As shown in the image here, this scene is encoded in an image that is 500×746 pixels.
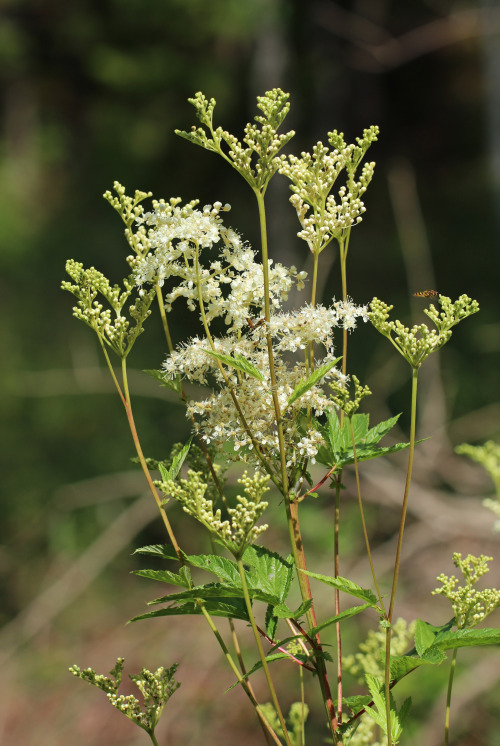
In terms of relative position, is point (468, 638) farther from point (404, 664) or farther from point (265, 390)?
point (265, 390)

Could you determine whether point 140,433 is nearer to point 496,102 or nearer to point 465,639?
point 496,102

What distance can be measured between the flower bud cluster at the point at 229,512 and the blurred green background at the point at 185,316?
1.93 metres

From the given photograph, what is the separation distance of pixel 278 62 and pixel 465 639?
5688 millimetres

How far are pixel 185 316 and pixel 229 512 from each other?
17.0 ft

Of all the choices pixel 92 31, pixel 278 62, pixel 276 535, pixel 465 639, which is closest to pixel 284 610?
pixel 465 639

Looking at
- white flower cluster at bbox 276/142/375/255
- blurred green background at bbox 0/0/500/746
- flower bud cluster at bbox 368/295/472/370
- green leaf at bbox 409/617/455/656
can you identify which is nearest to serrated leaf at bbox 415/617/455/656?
green leaf at bbox 409/617/455/656

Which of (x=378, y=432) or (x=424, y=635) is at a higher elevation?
(x=378, y=432)

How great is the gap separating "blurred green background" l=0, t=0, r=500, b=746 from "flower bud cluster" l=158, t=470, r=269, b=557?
1.93 meters

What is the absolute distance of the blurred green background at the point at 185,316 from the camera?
9.64ft

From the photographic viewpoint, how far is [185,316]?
567 cm

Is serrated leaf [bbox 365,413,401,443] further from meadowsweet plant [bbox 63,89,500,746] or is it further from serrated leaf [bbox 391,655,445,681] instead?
serrated leaf [bbox 391,655,445,681]

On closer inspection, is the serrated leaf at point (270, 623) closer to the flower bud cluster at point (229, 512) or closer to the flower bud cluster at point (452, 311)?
the flower bud cluster at point (229, 512)

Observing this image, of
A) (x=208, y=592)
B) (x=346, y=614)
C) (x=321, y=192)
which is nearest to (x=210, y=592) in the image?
(x=208, y=592)

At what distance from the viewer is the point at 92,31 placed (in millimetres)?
7227
